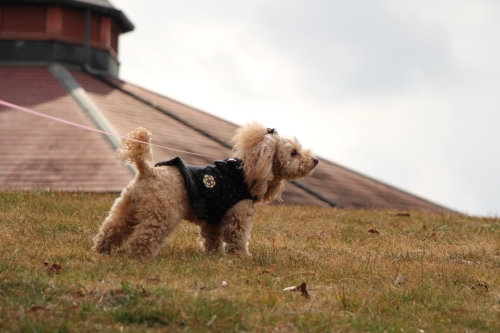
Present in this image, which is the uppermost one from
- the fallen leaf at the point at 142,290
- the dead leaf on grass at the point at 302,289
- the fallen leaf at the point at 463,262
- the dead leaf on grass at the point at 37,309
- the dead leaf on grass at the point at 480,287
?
the fallen leaf at the point at 142,290

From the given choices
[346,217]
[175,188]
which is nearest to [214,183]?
[175,188]

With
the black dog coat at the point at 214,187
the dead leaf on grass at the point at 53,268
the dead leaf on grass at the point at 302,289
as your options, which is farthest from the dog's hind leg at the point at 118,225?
the dead leaf on grass at the point at 302,289

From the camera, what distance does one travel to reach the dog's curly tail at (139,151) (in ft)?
25.6

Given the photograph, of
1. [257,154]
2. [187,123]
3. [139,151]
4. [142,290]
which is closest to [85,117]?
[187,123]

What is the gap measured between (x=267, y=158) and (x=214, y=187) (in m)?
0.71

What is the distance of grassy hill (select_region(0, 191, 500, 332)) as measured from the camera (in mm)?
5688

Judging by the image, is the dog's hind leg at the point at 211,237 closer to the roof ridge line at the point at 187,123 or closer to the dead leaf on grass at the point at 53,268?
Result: the dead leaf on grass at the point at 53,268

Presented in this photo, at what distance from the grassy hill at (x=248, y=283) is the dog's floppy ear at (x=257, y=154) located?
82 centimetres

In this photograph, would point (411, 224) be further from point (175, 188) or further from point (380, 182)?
point (380, 182)

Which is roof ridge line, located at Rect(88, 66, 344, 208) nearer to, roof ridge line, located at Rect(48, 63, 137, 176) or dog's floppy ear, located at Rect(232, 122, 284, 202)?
roof ridge line, located at Rect(48, 63, 137, 176)

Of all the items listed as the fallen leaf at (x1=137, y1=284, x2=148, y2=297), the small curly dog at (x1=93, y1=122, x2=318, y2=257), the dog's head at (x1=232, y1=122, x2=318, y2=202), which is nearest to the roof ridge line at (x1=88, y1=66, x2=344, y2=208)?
the dog's head at (x1=232, y1=122, x2=318, y2=202)

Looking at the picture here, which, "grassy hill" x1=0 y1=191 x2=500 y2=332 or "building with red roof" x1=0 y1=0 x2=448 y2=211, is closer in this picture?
"grassy hill" x1=0 y1=191 x2=500 y2=332

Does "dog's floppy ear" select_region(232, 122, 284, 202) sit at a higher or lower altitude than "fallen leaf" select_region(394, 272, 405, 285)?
higher

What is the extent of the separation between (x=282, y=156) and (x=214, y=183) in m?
0.94
